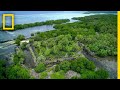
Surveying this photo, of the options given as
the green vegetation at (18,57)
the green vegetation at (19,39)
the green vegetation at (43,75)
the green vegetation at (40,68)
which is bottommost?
the green vegetation at (43,75)

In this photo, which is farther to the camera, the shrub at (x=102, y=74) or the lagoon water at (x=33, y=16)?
the lagoon water at (x=33, y=16)

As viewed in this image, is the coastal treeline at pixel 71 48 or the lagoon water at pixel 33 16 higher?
the lagoon water at pixel 33 16

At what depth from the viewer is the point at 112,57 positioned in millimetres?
4906

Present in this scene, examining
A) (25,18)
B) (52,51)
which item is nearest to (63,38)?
(52,51)

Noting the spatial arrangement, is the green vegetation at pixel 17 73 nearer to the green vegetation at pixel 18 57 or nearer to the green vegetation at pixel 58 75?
the green vegetation at pixel 18 57

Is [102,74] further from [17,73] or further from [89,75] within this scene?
[17,73]

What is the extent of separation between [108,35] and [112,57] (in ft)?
1.26

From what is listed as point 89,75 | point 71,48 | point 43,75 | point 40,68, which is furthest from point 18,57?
point 89,75

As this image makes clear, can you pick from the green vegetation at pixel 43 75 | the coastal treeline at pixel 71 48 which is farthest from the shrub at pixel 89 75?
the green vegetation at pixel 43 75

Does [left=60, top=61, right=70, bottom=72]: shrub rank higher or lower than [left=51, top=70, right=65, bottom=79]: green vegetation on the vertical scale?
higher

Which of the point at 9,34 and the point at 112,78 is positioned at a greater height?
the point at 9,34

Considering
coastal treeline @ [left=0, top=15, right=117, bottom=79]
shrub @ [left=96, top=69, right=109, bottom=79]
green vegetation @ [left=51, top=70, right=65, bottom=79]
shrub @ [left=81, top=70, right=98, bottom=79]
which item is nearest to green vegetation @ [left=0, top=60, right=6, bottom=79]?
coastal treeline @ [left=0, top=15, right=117, bottom=79]

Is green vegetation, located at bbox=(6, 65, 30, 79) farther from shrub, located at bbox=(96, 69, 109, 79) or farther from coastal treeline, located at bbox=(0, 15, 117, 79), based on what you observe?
shrub, located at bbox=(96, 69, 109, 79)
